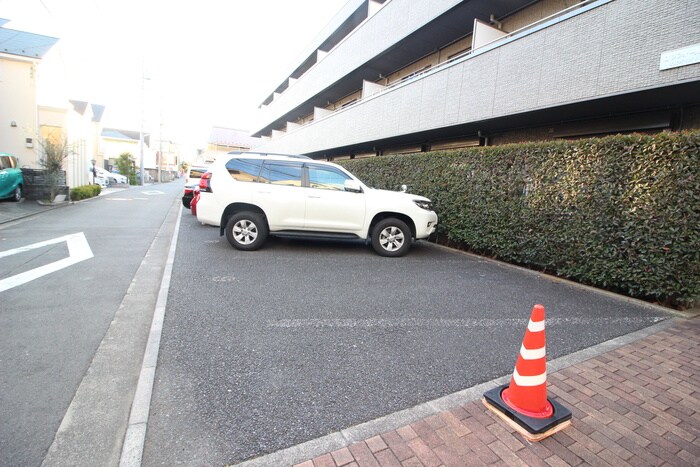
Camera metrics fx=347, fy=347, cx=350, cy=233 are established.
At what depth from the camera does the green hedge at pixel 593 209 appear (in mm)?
4301

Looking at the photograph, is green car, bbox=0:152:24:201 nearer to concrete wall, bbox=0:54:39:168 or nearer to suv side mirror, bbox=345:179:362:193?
concrete wall, bbox=0:54:39:168

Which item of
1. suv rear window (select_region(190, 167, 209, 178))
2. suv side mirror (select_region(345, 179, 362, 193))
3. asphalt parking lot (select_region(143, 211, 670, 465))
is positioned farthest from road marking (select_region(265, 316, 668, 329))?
suv rear window (select_region(190, 167, 209, 178))

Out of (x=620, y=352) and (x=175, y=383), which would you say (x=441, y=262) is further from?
(x=175, y=383)

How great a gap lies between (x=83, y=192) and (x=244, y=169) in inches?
512

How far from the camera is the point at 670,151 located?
4.36 metres

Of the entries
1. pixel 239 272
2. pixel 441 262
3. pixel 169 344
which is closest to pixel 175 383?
pixel 169 344

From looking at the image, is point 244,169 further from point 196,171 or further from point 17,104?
point 17,104

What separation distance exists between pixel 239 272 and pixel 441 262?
12.3 ft

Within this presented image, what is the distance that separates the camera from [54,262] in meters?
5.80

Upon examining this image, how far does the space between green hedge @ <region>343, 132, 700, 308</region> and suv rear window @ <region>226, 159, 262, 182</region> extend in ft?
13.6

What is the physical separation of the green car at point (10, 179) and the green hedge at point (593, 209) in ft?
49.7

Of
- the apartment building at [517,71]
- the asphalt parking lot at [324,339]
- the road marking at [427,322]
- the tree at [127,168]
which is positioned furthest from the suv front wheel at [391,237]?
the tree at [127,168]

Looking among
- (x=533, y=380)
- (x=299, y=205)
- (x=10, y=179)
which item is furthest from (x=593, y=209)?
(x=10, y=179)

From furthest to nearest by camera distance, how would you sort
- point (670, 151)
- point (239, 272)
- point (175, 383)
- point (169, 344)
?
point (239, 272), point (670, 151), point (169, 344), point (175, 383)
